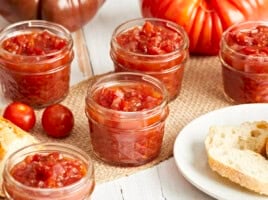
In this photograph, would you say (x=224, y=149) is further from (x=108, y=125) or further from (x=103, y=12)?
(x=103, y=12)

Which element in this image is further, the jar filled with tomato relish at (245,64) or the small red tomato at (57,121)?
the jar filled with tomato relish at (245,64)

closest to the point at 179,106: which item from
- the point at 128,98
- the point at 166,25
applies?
the point at 166,25

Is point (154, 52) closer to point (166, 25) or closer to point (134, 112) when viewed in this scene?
point (166, 25)

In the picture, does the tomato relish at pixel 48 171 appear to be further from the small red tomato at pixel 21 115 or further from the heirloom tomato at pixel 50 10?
the heirloom tomato at pixel 50 10

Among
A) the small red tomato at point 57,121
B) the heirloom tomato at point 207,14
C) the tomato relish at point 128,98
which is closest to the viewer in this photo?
the tomato relish at point 128,98

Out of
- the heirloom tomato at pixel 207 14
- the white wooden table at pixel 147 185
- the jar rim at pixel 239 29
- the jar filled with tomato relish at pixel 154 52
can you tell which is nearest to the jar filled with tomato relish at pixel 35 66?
the white wooden table at pixel 147 185

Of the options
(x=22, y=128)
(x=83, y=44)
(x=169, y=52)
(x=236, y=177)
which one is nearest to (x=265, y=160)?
(x=236, y=177)

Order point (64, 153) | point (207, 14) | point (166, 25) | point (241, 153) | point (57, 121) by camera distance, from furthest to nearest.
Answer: point (207, 14) → point (166, 25) → point (57, 121) → point (241, 153) → point (64, 153)
